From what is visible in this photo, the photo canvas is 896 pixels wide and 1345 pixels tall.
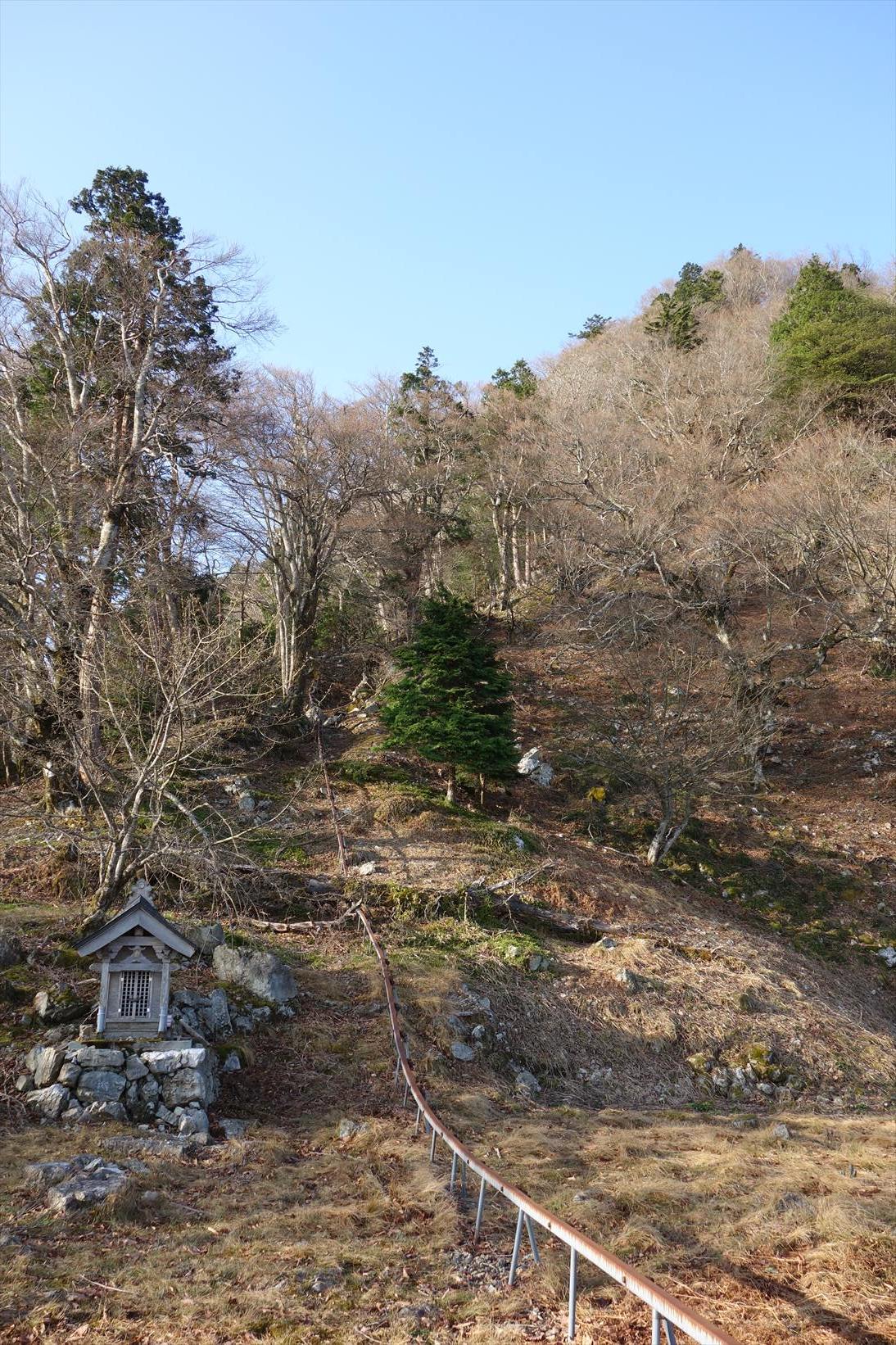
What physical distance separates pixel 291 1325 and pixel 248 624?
1976cm

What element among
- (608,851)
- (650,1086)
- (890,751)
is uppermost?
(890,751)

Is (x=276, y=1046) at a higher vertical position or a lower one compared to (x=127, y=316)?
lower

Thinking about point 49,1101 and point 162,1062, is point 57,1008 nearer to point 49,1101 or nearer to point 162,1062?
point 49,1101

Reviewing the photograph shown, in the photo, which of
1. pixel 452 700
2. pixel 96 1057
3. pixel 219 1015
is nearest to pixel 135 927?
pixel 96 1057

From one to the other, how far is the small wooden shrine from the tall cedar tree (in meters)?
8.18

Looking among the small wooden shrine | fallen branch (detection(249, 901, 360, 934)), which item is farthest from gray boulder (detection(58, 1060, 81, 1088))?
fallen branch (detection(249, 901, 360, 934))

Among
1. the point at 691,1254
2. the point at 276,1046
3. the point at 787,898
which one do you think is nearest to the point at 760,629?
the point at 787,898

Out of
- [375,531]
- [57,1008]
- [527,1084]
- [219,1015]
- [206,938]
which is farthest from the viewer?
[375,531]

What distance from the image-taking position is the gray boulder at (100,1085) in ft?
24.8

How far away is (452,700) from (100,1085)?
994 centimetres

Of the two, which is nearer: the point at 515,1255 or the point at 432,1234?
the point at 515,1255

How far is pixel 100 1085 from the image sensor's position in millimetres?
7629

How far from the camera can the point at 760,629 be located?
2616 centimetres

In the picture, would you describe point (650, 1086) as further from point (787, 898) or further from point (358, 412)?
point (358, 412)
